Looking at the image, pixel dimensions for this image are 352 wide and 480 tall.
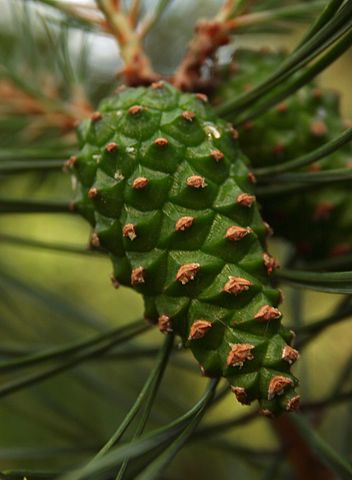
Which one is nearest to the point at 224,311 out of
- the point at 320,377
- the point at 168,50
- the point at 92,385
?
the point at 92,385

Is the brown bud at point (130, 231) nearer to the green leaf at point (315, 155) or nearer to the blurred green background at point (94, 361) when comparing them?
the green leaf at point (315, 155)

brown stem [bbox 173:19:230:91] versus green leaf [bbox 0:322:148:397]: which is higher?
brown stem [bbox 173:19:230:91]

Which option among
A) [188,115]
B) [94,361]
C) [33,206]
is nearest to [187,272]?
[188,115]

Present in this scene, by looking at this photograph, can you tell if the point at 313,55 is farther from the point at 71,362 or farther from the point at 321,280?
the point at 71,362

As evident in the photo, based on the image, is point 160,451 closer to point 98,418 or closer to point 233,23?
point 233,23

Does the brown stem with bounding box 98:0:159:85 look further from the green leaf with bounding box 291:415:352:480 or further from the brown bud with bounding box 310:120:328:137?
the green leaf with bounding box 291:415:352:480

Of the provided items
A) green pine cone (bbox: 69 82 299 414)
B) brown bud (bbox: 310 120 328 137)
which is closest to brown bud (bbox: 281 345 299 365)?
green pine cone (bbox: 69 82 299 414)
